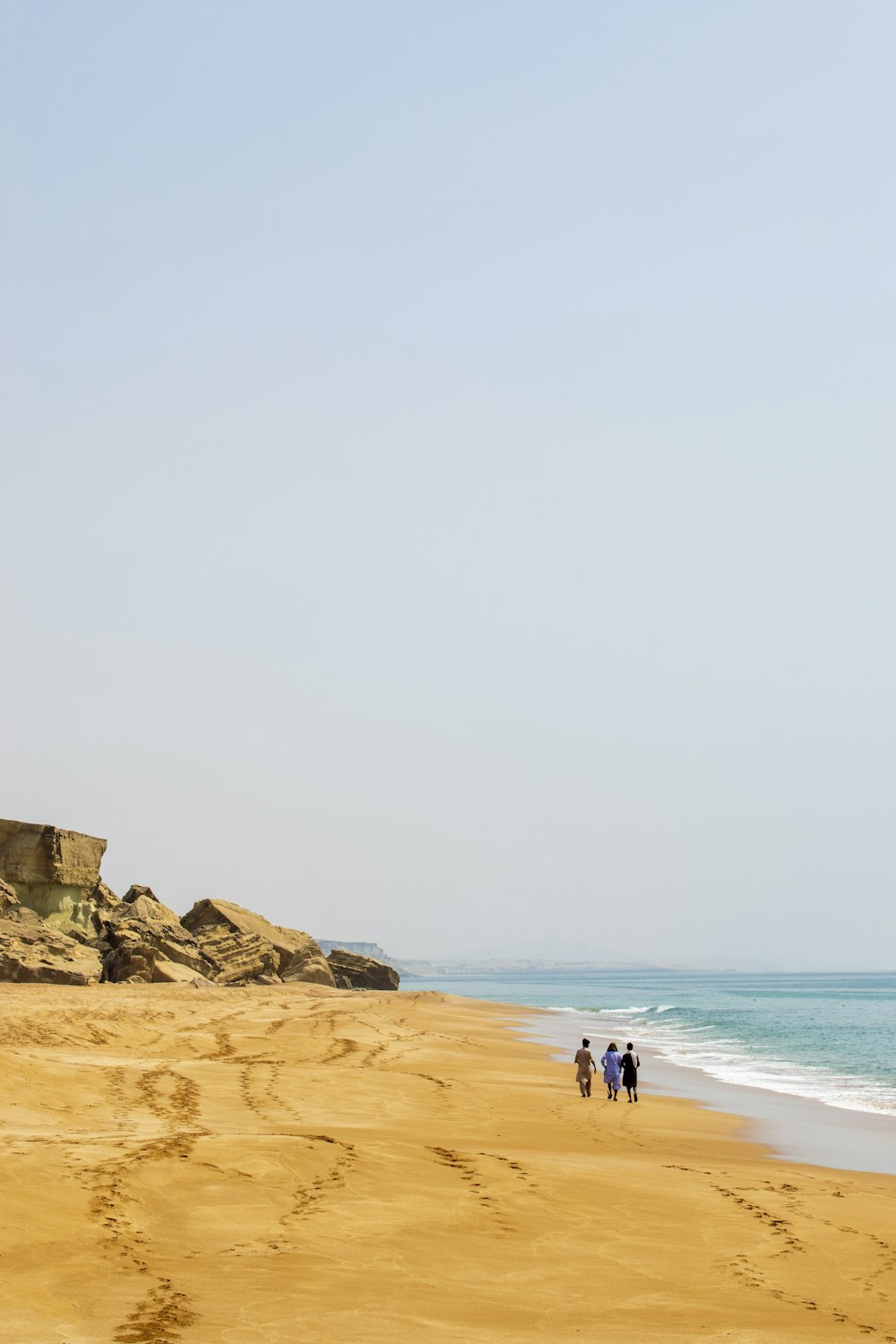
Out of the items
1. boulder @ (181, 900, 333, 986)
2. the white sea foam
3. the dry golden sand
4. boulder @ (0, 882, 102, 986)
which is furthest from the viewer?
boulder @ (181, 900, 333, 986)

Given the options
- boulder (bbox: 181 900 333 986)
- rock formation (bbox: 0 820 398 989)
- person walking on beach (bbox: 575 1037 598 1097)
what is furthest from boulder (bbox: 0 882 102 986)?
person walking on beach (bbox: 575 1037 598 1097)

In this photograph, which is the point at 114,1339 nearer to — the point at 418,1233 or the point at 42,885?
the point at 418,1233

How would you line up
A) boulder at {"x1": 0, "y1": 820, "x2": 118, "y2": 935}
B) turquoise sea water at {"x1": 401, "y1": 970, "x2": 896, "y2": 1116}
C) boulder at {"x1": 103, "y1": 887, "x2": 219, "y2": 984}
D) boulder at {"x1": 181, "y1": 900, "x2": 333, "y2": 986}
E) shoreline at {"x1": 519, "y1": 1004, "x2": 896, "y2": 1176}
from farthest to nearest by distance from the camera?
boulder at {"x1": 181, "y1": 900, "x2": 333, "y2": 986}, boulder at {"x1": 0, "y1": 820, "x2": 118, "y2": 935}, boulder at {"x1": 103, "y1": 887, "x2": 219, "y2": 984}, turquoise sea water at {"x1": 401, "y1": 970, "x2": 896, "y2": 1116}, shoreline at {"x1": 519, "y1": 1004, "x2": 896, "y2": 1176}

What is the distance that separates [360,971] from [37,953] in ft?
97.0

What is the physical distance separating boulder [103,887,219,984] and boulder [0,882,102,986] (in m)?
0.94

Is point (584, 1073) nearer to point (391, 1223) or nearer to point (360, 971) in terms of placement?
point (391, 1223)

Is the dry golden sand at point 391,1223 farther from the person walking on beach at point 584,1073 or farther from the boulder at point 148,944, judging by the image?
the boulder at point 148,944

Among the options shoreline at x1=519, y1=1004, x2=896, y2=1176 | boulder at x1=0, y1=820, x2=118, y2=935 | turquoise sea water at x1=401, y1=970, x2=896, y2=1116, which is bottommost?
turquoise sea water at x1=401, y1=970, x2=896, y2=1116

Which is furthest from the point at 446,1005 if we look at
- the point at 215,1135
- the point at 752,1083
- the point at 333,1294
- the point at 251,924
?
the point at 333,1294

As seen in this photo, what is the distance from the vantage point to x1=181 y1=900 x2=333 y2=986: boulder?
48.1 m

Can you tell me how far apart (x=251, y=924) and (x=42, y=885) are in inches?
487

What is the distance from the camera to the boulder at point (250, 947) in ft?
158

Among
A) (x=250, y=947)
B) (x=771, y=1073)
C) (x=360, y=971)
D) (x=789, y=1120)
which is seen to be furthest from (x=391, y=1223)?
(x=360, y=971)

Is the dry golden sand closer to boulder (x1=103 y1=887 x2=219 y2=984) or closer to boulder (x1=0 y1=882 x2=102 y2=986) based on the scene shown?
boulder (x1=0 y1=882 x2=102 y2=986)
